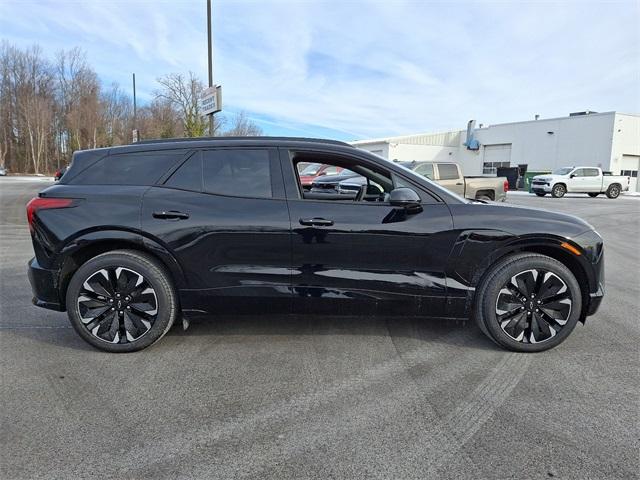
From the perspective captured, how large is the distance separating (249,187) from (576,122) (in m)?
41.8

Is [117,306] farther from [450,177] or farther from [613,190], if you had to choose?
[613,190]

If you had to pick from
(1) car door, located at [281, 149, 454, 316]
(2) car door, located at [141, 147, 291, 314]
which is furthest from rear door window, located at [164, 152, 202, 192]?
(1) car door, located at [281, 149, 454, 316]

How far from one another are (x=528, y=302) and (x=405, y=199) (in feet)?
4.36

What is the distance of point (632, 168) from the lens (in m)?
36.9

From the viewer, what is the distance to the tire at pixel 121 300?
3.45 meters

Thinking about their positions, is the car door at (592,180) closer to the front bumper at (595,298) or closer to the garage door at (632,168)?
the garage door at (632,168)

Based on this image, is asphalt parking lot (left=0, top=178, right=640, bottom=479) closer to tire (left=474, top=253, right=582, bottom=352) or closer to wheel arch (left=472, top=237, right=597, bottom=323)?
tire (left=474, top=253, right=582, bottom=352)

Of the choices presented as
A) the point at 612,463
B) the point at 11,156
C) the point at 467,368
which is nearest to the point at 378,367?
the point at 467,368

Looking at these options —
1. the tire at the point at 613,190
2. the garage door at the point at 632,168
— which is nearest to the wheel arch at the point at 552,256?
the tire at the point at 613,190

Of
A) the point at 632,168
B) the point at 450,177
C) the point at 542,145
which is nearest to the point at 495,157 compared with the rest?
the point at 542,145

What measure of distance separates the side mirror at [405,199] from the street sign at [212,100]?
8.60 meters

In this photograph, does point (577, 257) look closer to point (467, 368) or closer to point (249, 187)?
point (467, 368)

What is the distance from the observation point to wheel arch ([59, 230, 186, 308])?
11.3 feet

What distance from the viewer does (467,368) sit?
328cm
